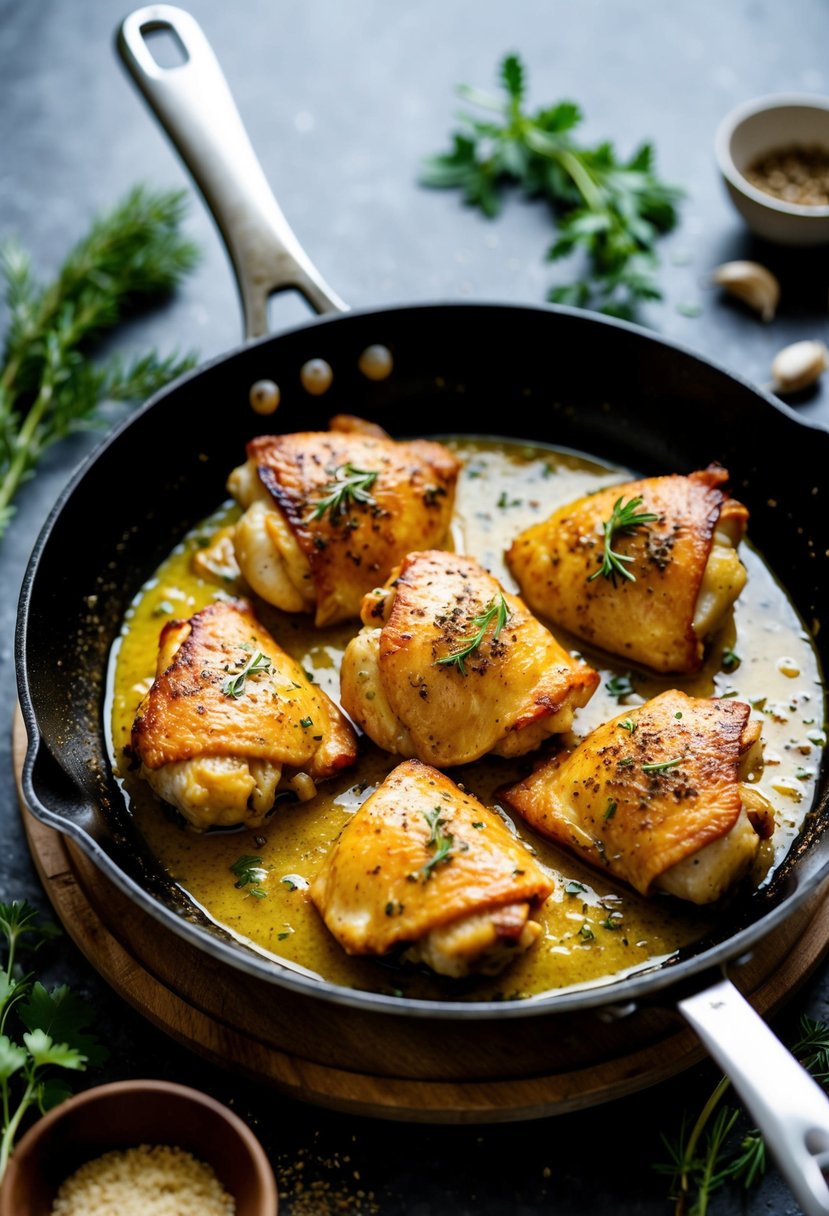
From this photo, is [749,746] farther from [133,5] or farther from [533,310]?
[133,5]

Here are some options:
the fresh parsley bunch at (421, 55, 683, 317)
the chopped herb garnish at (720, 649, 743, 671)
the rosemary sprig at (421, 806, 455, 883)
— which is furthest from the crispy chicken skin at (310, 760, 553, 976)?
the fresh parsley bunch at (421, 55, 683, 317)

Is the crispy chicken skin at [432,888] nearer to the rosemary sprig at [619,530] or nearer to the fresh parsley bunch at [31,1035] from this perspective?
the fresh parsley bunch at [31,1035]

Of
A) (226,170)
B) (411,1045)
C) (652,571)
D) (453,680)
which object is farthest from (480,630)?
(226,170)

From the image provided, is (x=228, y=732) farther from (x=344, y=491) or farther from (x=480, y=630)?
(x=344, y=491)

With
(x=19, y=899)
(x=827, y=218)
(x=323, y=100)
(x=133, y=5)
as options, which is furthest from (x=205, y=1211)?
(x=133, y=5)

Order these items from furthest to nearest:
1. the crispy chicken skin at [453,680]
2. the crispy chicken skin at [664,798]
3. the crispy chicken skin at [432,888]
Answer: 1. the crispy chicken skin at [453,680]
2. the crispy chicken skin at [664,798]
3. the crispy chicken skin at [432,888]

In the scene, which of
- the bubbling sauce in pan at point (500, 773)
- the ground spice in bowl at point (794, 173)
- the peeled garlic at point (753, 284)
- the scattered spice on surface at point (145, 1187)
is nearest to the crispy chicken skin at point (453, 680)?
the bubbling sauce in pan at point (500, 773)
